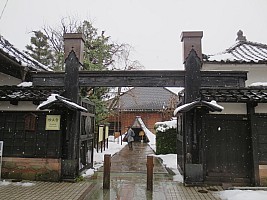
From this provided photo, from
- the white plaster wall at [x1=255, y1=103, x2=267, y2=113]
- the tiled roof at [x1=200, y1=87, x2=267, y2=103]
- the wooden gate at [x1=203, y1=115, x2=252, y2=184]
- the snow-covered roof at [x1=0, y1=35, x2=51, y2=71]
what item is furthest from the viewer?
the snow-covered roof at [x1=0, y1=35, x2=51, y2=71]

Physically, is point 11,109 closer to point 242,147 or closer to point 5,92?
point 5,92

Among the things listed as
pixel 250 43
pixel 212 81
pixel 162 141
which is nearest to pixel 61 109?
pixel 212 81

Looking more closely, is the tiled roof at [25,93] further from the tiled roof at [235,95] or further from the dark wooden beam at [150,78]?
the tiled roof at [235,95]

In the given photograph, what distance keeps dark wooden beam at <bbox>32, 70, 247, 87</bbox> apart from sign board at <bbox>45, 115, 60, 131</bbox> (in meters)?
1.31

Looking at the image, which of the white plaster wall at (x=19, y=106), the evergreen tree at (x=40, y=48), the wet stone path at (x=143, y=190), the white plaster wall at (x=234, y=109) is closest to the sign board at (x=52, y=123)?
the white plaster wall at (x=19, y=106)

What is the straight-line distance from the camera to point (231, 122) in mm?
8375

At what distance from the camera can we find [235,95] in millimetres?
7945

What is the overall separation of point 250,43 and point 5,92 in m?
13.8

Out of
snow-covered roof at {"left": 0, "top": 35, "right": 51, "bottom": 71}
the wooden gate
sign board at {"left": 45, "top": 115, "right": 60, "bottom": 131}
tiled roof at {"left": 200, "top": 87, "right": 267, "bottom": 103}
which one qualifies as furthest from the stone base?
tiled roof at {"left": 200, "top": 87, "right": 267, "bottom": 103}

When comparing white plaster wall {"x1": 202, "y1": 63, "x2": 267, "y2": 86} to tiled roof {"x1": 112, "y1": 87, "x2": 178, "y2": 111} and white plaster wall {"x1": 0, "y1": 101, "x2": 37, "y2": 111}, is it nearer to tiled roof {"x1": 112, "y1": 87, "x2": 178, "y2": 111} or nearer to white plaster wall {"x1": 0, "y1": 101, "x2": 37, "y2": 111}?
white plaster wall {"x1": 0, "y1": 101, "x2": 37, "y2": 111}

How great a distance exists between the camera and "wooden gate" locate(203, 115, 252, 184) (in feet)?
26.7

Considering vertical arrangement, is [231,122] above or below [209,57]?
below

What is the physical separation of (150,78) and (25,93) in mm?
4647

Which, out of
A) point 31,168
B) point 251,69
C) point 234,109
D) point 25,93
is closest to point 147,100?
point 251,69
